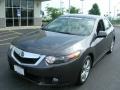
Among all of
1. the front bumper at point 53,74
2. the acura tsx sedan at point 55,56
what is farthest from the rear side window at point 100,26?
the front bumper at point 53,74

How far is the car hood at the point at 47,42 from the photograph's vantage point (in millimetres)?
4852

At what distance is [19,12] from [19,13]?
4.3 inches

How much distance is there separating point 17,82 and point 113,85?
2192 mm

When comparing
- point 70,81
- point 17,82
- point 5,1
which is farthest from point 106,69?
point 5,1

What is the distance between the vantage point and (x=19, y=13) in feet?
80.3

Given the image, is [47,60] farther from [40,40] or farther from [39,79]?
[40,40]

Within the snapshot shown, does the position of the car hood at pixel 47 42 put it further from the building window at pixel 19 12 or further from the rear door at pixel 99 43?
the building window at pixel 19 12

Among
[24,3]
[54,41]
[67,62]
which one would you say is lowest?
[67,62]

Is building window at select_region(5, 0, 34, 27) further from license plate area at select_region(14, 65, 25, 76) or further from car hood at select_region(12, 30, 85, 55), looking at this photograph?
license plate area at select_region(14, 65, 25, 76)

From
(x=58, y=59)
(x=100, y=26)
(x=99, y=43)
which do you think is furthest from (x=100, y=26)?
(x=58, y=59)

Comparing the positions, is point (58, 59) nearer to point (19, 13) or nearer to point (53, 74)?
point (53, 74)

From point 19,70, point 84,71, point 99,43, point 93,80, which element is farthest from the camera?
point 99,43

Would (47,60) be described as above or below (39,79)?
above

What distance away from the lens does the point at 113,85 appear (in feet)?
18.5
